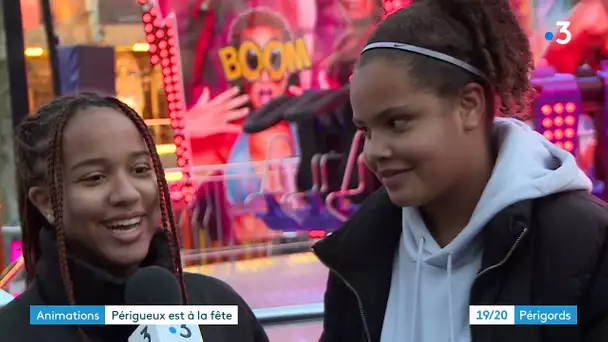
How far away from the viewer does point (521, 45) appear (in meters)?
1.04

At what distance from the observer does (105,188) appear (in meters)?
1.04

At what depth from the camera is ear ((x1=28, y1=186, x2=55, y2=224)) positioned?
1054 mm

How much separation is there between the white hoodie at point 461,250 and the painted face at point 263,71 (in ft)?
7.77

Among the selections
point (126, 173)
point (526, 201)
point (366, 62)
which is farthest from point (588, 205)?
point (126, 173)

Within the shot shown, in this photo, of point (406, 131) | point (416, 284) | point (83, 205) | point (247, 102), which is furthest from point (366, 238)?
point (247, 102)

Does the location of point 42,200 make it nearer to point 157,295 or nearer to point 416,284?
point 157,295

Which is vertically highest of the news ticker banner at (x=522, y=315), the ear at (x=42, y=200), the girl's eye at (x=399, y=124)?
the girl's eye at (x=399, y=124)

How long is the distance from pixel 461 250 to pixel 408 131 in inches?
7.9

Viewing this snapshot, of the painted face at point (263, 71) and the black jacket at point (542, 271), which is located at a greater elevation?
the painted face at point (263, 71)

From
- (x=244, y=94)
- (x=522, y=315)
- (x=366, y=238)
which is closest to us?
(x=522, y=315)

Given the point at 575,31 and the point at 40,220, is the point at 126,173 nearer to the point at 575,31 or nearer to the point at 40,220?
the point at 40,220

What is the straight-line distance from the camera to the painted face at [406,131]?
93 cm

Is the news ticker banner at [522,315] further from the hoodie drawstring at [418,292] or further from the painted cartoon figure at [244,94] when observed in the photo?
the painted cartoon figure at [244,94]

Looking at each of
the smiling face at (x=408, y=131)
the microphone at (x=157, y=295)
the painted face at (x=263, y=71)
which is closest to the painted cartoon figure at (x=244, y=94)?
the painted face at (x=263, y=71)
